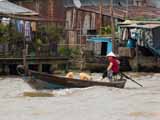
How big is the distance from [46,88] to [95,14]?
1763cm

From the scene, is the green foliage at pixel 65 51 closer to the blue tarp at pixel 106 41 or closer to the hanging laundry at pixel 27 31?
the blue tarp at pixel 106 41

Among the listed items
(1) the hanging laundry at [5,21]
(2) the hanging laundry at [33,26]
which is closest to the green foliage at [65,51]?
(2) the hanging laundry at [33,26]

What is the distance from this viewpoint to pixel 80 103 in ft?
60.6

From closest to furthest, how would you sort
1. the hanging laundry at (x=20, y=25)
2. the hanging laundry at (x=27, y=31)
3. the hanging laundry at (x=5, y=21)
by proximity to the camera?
the hanging laundry at (x=5, y=21)
the hanging laundry at (x=27, y=31)
the hanging laundry at (x=20, y=25)

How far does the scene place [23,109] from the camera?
17.0 metres

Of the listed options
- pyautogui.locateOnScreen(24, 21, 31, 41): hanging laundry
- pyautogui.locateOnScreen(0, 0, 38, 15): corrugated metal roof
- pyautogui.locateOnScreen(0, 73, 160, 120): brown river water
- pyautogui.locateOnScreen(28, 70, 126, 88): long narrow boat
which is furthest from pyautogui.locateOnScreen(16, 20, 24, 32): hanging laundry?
pyautogui.locateOnScreen(28, 70, 126, 88): long narrow boat

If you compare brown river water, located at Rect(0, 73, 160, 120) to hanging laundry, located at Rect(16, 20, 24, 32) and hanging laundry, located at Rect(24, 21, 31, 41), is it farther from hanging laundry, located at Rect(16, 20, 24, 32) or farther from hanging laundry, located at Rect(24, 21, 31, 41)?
hanging laundry, located at Rect(16, 20, 24, 32)

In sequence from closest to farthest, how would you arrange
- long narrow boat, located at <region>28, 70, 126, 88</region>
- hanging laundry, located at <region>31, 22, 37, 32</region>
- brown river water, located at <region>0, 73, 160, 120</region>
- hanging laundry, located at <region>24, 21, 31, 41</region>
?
brown river water, located at <region>0, 73, 160, 120</region>
long narrow boat, located at <region>28, 70, 126, 88</region>
hanging laundry, located at <region>24, 21, 31, 41</region>
hanging laundry, located at <region>31, 22, 37, 32</region>

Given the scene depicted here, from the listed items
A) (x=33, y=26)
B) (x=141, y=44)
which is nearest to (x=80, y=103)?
(x=33, y=26)

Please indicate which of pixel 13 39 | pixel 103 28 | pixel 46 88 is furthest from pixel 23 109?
pixel 103 28

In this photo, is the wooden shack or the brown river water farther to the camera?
the wooden shack

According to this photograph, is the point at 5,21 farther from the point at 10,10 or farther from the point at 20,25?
the point at 10,10

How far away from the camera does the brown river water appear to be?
1566 centimetres

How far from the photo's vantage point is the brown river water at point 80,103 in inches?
616
